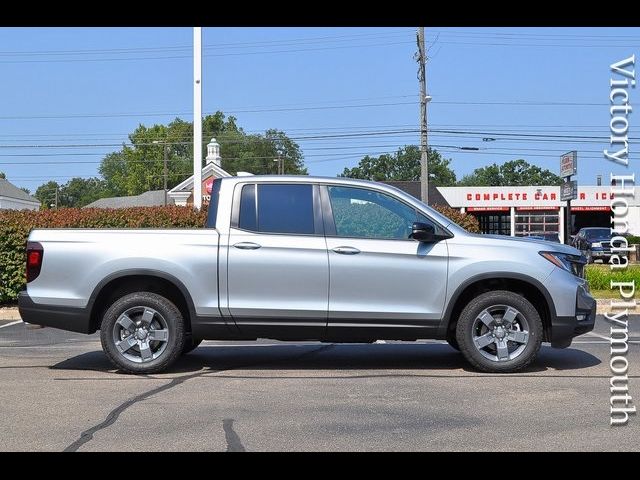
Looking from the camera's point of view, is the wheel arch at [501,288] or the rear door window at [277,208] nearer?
the wheel arch at [501,288]

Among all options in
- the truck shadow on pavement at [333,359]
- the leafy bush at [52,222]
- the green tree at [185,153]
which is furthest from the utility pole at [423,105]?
the green tree at [185,153]

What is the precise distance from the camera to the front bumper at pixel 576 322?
7.66 meters

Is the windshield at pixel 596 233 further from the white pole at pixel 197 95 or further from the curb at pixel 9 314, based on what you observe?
the curb at pixel 9 314

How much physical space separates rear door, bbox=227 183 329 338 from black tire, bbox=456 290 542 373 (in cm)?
Result: 138

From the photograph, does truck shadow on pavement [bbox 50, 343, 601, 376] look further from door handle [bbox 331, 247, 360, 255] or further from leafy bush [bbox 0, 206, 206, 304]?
leafy bush [bbox 0, 206, 206, 304]

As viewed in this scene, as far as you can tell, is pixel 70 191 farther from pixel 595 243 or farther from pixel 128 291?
pixel 128 291

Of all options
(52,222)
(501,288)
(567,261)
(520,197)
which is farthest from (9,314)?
(520,197)

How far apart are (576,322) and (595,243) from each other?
3121cm

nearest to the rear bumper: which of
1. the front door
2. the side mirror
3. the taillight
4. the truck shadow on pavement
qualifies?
the taillight

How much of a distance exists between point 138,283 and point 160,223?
7985mm

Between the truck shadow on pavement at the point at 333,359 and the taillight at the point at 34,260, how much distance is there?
109cm

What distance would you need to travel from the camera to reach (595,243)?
37125mm

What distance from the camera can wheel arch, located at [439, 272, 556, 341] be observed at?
762cm

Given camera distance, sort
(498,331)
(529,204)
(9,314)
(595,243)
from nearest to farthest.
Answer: (498,331)
(9,314)
(595,243)
(529,204)
